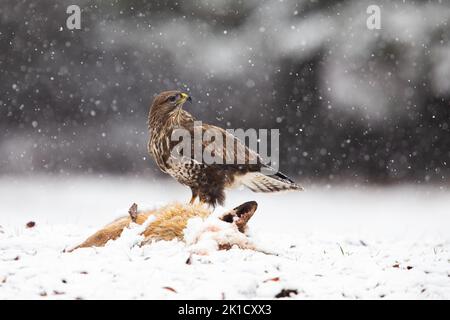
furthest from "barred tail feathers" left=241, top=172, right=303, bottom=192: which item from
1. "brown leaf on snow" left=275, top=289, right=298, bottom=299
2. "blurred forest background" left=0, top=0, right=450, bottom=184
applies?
"blurred forest background" left=0, top=0, right=450, bottom=184

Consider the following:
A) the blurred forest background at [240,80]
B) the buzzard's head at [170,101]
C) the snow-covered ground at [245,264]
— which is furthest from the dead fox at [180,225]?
the blurred forest background at [240,80]

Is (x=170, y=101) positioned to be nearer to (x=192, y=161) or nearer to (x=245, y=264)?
(x=192, y=161)

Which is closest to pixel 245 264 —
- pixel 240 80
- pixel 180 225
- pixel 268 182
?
pixel 180 225

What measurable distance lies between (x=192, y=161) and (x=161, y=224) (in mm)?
1150

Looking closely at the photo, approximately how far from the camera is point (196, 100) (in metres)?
13.4

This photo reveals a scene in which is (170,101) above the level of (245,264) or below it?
above

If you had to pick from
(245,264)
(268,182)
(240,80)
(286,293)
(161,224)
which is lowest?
(286,293)

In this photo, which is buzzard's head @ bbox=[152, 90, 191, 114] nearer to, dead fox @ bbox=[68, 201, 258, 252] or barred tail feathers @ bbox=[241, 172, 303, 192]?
barred tail feathers @ bbox=[241, 172, 303, 192]

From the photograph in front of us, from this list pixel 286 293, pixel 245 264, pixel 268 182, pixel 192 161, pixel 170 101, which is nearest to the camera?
pixel 286 293

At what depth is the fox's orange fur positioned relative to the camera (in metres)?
4.91

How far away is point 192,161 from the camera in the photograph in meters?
6.00

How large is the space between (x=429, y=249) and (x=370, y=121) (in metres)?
7.61

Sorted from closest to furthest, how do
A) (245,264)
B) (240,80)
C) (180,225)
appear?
(245,264)
(180,225)
(240,80)

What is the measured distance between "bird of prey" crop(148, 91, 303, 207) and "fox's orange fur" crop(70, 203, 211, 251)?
68 centimetres
